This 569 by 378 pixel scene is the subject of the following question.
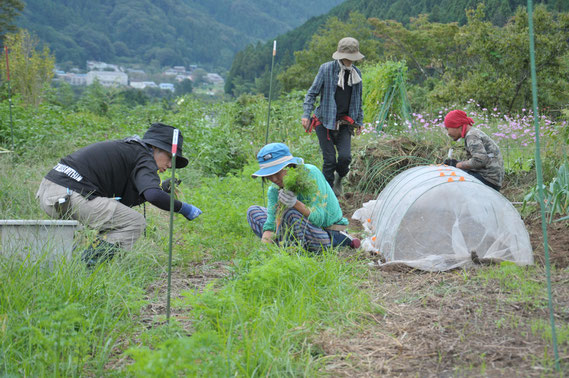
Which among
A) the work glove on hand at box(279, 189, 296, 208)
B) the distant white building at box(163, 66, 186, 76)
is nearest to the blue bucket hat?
the work glove on hand at box(279, 189, 296, 208)

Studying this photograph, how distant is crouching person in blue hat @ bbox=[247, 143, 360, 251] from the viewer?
4.32 meters

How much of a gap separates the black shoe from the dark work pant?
3010 mm

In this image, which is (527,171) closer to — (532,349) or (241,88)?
(532,349)

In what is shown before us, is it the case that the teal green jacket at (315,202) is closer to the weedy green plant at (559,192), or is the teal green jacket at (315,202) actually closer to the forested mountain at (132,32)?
the weedy green plant at (559,192)

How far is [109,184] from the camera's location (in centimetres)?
430

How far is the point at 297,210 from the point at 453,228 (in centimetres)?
120

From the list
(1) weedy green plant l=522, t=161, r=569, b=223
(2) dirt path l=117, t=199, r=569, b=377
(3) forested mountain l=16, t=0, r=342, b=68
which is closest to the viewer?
(2) dirt path l=117, t=199, r=569, b=377

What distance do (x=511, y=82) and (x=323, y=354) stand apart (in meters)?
14.8

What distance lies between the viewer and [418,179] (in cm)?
475

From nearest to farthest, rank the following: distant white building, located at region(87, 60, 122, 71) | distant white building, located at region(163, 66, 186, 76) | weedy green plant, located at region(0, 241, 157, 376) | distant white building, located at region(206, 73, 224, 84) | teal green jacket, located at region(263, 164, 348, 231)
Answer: weedy green plant, located at region(0, 241, 157, 376) < teal green jacket, located at region(263, 164, 348, 231) < distant white building, located at region(206, 73, 224, 84) < distant white building, located at region(87, 60, 122, 71) < distant white building, located at region(163, 66, 186, 76)

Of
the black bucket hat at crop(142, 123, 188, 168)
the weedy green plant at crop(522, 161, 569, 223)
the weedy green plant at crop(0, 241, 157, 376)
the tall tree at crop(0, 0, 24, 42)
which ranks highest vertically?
the tall tree at crop(0, 0, 24, 42)

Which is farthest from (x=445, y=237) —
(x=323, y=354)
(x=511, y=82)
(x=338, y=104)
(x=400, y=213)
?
(x=511, y=82)

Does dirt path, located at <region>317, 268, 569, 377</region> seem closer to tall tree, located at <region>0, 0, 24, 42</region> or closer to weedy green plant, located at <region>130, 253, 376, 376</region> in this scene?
weedy green plant, located at <region>130, 253, 376, 376</region>

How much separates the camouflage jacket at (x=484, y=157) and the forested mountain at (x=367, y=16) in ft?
74.8
